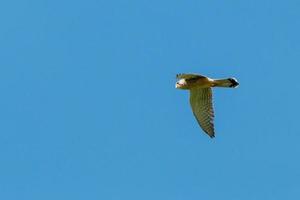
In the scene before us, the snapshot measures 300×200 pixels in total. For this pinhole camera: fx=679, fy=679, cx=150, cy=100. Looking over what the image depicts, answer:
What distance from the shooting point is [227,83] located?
59.2 ft

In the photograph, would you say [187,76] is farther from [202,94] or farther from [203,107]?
[203,107]

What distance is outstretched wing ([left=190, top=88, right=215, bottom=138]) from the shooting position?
63.2ft

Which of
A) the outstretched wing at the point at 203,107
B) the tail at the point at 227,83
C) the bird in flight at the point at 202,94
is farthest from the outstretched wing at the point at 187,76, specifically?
the outstretched wing at the point at 203,107

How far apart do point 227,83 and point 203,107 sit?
5.37 ft

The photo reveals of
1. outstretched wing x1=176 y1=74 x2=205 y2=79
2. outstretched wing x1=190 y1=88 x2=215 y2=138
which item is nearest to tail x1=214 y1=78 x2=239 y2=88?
outstretched wing x1=176 y1=74 x2=205 y2=79

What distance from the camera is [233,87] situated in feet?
58.5

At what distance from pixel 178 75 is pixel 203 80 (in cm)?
76

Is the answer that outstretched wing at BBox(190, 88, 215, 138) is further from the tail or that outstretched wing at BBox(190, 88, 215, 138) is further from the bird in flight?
the tail

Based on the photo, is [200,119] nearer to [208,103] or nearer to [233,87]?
[208,103]

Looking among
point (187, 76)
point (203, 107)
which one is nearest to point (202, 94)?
point (203, 107)

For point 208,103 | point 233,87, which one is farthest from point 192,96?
point 233,87

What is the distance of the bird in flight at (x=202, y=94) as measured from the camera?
1828cm

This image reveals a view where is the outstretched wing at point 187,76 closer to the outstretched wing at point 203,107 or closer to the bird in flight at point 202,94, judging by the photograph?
the bird in flight at point 202,94

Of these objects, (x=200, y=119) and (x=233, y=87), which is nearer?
(x=233, y=87)
